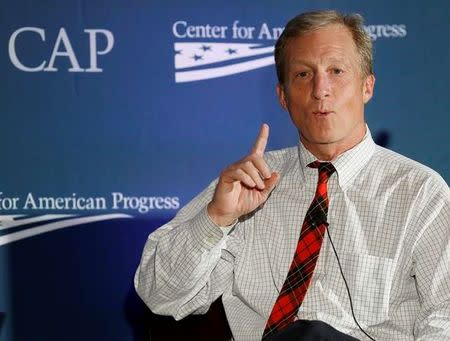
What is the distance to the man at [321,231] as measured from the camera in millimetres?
2164

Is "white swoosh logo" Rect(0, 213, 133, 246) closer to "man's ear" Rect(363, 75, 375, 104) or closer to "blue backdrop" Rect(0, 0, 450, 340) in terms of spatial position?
"blue backdrop" Rect(0, 0, 450, 340)

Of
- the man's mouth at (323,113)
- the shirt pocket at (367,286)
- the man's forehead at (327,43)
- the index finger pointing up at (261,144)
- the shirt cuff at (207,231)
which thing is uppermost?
the man's forehead at (327,43)

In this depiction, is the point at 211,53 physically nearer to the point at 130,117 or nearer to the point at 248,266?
the point at 130,117

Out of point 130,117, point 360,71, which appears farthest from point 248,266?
point 130,117

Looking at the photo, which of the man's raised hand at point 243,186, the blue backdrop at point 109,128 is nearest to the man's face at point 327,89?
the man's raised hand at point 243,186

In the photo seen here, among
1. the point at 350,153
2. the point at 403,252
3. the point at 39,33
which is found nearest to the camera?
the point at 403,252

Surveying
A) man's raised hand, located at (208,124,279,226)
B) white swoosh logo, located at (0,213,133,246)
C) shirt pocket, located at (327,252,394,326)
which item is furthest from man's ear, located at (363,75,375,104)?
white swoosh logo, located at (0,213,133,246)

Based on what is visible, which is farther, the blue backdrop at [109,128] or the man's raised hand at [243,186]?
the blue backdrop at [109,128]

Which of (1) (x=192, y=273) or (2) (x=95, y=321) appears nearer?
(1) (x=192, y=273)

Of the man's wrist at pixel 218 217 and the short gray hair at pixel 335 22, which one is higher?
the short gray hair at pixel 335 22

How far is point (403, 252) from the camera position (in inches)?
85.9

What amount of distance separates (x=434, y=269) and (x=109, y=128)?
1507mm

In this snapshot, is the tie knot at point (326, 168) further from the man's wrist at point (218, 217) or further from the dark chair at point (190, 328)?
the dark chair at point (190, 328)

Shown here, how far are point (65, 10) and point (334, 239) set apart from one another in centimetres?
149
